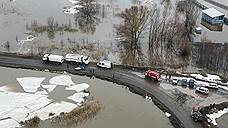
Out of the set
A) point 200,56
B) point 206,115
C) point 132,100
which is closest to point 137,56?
point 200,56

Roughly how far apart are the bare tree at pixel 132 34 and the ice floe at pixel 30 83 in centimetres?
536

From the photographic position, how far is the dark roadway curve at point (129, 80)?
15383mm

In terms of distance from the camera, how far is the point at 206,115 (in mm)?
15367

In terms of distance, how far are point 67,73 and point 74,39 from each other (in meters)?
5.07

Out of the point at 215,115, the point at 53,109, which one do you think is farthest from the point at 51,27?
the point at 215,115

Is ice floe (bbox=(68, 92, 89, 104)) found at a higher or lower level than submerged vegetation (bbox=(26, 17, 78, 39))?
lower

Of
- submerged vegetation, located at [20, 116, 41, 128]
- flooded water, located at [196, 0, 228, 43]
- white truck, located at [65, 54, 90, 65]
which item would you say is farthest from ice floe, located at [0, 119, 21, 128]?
flooded water, located at [196, 0, 228, 43]

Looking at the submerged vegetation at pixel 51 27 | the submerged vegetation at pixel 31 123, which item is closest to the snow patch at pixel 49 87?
the submerged vegetation at pixel 31 123

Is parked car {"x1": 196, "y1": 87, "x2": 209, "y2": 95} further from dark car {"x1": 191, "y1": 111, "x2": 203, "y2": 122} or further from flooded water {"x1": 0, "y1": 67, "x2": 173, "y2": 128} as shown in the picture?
flooded water {"x1": 0, "y1": 67, "x2": 173, "y2": 128}

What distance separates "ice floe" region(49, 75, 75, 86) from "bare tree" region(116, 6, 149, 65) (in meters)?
4.18

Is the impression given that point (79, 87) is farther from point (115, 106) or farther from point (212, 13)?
point (212, 13)

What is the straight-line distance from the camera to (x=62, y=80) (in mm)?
17984

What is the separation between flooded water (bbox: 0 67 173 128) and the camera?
50.0 ft

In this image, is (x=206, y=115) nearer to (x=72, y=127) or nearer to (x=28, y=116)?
(x=72, y=127)
